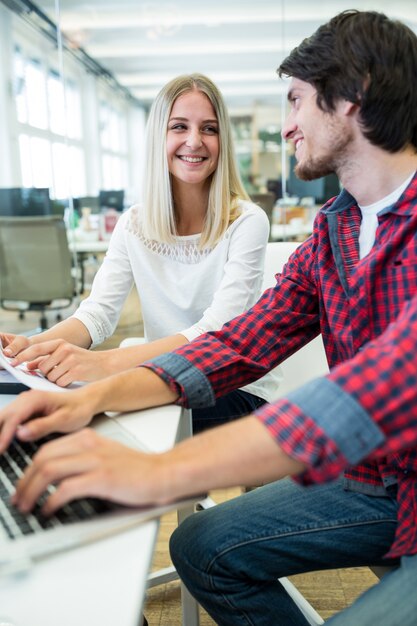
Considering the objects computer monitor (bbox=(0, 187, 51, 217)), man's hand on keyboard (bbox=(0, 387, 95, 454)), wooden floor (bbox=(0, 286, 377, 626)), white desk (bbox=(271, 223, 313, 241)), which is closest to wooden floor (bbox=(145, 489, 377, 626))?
wooden floor (bbox=(0, 286, 377, 626))

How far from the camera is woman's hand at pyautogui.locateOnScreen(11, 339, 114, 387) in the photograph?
954mm

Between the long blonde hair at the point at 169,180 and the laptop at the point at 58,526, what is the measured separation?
1.02 m

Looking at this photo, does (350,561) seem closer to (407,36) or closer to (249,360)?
(249,360)

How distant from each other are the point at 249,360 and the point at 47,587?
0.56 m

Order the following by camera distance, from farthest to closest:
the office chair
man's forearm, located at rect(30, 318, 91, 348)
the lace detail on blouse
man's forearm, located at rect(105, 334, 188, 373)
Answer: the office chair
the lace detail on blouse
man's forearm, located at rect(30, 318, 91, 348)
man's forearm, located at rect(105, 334, 188, 373)

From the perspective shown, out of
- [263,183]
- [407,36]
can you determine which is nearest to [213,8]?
[263,183]

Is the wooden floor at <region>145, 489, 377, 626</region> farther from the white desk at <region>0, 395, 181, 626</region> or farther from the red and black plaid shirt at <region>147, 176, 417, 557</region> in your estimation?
the white desk at <region>0, 395, 181, 626</region>

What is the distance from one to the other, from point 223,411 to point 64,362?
503 mm

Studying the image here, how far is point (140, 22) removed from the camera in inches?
181

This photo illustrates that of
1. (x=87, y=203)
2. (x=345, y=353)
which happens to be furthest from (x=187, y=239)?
(x=87, y=203)

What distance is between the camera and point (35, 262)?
383cm

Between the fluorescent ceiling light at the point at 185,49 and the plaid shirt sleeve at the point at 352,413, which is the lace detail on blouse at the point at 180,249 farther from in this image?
the fluorescent ceiling light at the point at 185,49

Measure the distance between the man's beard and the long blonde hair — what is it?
0.50 m

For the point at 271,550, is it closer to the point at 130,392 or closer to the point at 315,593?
the point at 130,392
